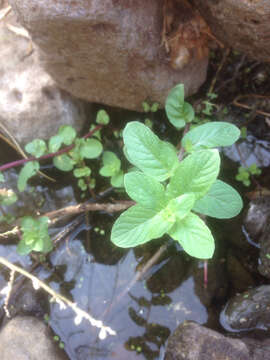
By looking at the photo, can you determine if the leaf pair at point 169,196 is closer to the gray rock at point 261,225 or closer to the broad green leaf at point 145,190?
the broad green leaf at point 145,190

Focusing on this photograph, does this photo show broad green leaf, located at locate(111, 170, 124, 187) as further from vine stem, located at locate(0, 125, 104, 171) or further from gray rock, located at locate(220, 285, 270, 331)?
gray rock, located at locate(220, 285, 270, 331)

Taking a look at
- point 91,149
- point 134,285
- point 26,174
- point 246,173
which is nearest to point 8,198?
point 26,174

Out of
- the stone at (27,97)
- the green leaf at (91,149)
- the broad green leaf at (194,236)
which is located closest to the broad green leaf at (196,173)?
the broad green leaf at (194,236)

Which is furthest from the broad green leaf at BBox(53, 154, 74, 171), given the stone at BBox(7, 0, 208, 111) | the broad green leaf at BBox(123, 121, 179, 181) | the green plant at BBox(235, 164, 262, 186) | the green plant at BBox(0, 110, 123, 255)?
the green plant at BBox(235, 164, 262, 186)

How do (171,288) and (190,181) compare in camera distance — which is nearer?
(190,181)

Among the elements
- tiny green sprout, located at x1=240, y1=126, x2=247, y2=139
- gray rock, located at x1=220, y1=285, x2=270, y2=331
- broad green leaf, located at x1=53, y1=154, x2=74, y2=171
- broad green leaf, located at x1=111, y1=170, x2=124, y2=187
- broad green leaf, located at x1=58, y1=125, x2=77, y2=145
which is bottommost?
gray rock, located at x1=220, y1=285, x2=270, y2=331

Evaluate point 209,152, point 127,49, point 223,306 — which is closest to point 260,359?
point 223,306

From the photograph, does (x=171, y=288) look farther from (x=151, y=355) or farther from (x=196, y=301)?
(x=151, y=355)

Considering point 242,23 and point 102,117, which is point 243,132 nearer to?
point 242,23
